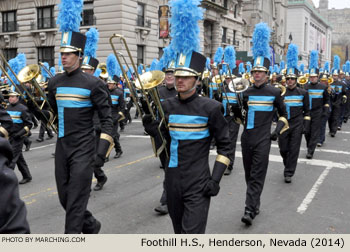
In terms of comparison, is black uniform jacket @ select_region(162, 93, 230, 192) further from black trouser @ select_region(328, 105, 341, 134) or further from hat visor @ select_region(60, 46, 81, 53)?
black trouser @ select_region(328, 105, 341, 134)

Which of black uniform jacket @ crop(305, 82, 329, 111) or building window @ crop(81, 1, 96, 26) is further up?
building window @ crop(81, 1, 96, 26)

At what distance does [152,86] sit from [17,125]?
17.2ft

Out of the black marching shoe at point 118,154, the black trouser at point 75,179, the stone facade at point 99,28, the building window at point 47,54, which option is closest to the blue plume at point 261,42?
the black trouser at point 75,179

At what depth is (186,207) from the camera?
3.79 metres

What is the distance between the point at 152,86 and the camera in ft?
13.6

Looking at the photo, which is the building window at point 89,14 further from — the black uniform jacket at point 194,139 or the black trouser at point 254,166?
the black uniform jacket at point 194,139

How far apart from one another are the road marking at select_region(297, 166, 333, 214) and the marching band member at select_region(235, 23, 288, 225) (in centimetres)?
91

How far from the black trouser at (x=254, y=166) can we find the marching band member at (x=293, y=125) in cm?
227

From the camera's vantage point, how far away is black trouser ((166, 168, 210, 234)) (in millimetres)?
3723

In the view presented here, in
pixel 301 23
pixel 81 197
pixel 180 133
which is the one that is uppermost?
pixel 301 23

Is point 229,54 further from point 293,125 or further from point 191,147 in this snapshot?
point 191,147

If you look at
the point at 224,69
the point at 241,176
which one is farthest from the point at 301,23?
the point at 241,176

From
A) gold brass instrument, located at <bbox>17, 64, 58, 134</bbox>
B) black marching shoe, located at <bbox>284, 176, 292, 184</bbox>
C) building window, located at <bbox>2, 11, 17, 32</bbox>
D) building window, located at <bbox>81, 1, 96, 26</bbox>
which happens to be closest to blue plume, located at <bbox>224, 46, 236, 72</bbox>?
black marching shoe, located at <bbox>284, 176, 292, 184</bbox>

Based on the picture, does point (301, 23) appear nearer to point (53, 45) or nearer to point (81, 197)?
point (53, 45)
